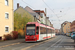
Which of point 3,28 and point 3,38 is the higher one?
point 3,28

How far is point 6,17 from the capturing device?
35.9 meters

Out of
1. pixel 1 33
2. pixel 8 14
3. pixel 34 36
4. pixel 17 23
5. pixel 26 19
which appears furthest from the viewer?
pixel 26 19

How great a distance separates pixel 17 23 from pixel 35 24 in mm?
22817

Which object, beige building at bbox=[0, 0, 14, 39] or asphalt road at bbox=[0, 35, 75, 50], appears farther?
beige building at bbox=[0, 0, 14, 39]

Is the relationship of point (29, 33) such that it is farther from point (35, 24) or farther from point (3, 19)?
point (3, 19)

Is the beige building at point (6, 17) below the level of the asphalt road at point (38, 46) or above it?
above

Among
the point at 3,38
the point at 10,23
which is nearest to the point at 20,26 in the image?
the point at 10,23

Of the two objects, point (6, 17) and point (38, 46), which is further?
point (6, 17)

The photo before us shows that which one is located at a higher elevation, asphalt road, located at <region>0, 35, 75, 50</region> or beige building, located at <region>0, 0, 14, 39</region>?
beige building, located at <region>0, 0, 14, 39</region>

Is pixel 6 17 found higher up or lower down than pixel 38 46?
higher up

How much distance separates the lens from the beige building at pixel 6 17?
33.9 m

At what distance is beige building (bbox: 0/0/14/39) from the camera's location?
33.9 m

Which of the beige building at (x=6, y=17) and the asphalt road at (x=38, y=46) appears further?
the beige building at (x=6, y=17)

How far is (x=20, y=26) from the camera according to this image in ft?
161
